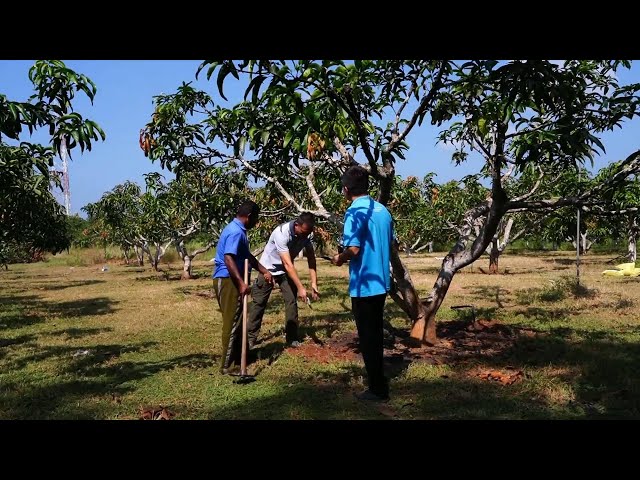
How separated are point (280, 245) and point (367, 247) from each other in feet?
7.78

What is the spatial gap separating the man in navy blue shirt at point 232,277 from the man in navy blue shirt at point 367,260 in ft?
4.63

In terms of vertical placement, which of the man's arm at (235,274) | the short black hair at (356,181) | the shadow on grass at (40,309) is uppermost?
the short black hair at (356,181)

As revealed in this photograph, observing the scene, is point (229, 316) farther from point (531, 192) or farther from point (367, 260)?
point (531, 192)

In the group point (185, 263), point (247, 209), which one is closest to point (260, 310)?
point (247, 209)

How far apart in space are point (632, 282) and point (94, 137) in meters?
14.5

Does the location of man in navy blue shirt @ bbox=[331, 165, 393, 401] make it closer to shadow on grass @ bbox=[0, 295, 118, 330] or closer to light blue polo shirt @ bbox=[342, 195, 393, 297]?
light blue polo shirt @ bbox=[342, 195, 393, 297]

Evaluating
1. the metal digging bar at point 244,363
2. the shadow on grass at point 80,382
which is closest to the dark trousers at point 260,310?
the shadow on grass at point 80,382

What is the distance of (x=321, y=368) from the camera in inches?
Result: 216

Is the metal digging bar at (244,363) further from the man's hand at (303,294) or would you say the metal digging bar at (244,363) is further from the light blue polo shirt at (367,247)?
the light blue polo shirt at (367,247)

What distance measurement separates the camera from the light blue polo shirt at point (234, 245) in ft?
17.0

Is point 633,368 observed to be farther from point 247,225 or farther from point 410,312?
point 247,225

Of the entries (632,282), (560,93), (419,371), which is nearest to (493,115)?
(560,93)

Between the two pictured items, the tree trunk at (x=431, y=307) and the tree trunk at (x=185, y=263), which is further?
the tree trunk at (x=185, y=263)
